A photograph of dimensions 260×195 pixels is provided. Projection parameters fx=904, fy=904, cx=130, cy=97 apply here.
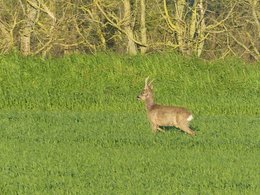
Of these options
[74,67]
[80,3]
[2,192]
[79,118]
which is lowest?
[2,192]

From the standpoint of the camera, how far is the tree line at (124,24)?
25719mm

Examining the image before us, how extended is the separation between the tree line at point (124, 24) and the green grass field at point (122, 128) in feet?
7.02

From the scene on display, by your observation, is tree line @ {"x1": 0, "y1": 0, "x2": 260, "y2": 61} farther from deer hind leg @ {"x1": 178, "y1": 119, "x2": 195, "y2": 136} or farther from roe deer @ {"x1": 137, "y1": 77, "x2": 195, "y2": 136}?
deer hind leg @ {"x1": 178, "y1": 119, "x2": 195, "y2": 136}

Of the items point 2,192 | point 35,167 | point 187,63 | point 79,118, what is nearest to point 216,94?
point 187,63

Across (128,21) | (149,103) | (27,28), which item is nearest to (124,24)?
(128,21)

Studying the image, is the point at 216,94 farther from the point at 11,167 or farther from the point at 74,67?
the point at 11,167

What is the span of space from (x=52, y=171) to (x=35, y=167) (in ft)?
1.36

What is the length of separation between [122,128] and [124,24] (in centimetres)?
1069

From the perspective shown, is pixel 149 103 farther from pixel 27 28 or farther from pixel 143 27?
pixel 27 28

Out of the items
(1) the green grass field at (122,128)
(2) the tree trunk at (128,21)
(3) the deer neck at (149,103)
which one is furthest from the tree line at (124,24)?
(3) the deer neck at (149,103)

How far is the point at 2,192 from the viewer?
9789mm

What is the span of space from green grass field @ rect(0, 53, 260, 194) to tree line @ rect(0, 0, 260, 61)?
7.02 ft

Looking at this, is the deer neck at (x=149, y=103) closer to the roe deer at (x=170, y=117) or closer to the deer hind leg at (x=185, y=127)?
the roe deer at (x=170, y=117)

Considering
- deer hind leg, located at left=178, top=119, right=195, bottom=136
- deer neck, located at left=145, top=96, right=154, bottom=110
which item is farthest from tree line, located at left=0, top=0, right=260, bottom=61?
deer hind leg, located at left=178, top=119, right=195, bottom=136
